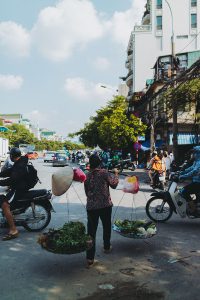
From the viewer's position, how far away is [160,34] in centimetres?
5903

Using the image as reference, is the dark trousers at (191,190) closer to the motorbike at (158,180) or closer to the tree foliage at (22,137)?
the motorbike at (158,180)

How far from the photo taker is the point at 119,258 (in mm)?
5949

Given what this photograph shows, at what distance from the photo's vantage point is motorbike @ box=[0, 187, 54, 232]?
7445 mm

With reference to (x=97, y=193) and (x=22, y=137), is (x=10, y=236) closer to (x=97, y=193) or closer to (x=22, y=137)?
(x=97, y=193)

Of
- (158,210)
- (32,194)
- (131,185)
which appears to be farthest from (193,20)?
(32,194)

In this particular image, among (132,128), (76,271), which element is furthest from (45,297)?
(132,128)

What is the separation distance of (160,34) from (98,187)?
5694 centimetres

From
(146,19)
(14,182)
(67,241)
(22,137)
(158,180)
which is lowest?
(67,241)

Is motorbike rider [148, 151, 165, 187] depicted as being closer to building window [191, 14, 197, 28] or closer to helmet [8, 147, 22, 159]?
helmet [8, 147, 22, 159]

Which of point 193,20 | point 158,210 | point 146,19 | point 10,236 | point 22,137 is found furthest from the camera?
point 22,137

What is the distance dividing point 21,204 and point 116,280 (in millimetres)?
3097

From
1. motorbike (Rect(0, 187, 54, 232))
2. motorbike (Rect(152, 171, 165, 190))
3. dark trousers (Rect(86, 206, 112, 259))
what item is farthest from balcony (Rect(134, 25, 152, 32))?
dark trousers (Rect(86, 206, 112, 259))

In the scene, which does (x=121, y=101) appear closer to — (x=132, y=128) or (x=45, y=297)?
(x=132, y=128)

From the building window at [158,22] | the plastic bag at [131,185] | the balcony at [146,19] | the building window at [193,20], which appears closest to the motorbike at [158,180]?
the plastic bag at [131,185]
